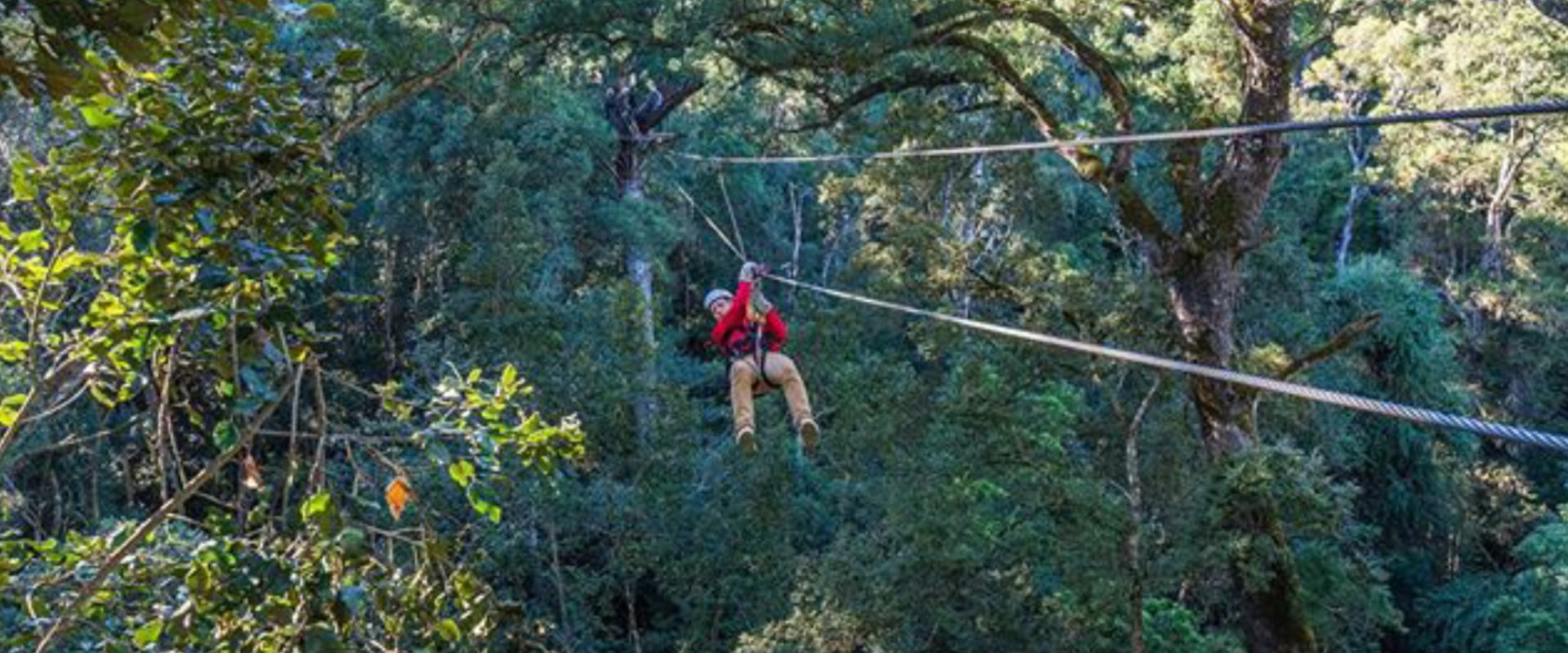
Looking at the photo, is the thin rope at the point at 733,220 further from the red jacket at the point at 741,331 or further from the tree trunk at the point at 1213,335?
the tree trunk at the point at 1213,335

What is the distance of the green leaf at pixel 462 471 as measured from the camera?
297 centimetres

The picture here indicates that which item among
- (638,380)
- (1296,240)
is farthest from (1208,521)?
(1296,240)

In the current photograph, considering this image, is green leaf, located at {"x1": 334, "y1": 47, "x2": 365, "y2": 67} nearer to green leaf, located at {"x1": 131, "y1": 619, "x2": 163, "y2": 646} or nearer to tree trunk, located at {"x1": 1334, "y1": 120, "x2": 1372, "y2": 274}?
green leaf, located at {"x1": 131, "y1": 619, "x2": 163, "y2": 646}

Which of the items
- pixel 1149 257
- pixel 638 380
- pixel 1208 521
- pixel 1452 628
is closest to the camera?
pixel 1208 521

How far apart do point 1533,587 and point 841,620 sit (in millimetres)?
7338

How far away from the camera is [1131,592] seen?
31.0ft

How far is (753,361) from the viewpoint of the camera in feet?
22.3

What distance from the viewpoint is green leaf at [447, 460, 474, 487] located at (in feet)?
9.73

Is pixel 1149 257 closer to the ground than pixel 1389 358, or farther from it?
farther from it

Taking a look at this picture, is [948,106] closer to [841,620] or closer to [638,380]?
[841,620]

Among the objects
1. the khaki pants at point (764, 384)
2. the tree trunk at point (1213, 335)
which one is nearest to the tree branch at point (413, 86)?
the khaki pants at point (764, 384)

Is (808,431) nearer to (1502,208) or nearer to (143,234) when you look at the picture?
(143,234)

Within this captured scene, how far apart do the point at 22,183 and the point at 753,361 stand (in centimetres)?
412

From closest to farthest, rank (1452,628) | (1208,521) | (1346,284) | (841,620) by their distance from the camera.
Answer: (1208,521) → (841,620) → (1452,628) → (1346,284)
